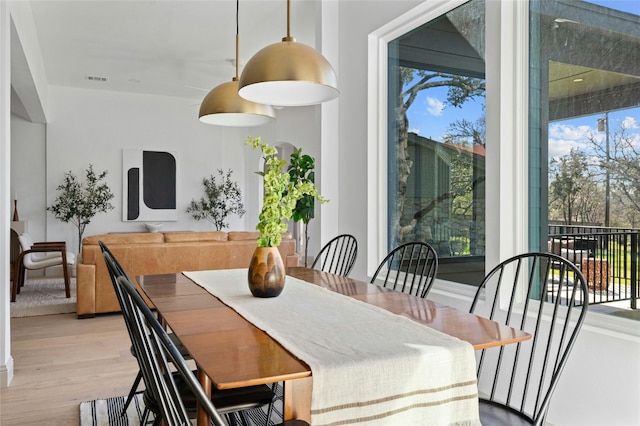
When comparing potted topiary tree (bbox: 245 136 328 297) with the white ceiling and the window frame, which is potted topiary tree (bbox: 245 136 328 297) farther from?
the white ceiling

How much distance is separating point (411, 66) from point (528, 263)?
176 cm

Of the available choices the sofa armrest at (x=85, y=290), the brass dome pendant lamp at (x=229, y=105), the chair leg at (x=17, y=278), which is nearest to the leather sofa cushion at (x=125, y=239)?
the sofa armrest at (x=85, y=290)

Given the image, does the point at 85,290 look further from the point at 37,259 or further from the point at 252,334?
the point at 252,334

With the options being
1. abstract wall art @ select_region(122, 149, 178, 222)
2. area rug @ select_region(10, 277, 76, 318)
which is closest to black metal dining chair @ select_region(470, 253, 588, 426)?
area rug @ select_region(10, 277, 76, 318)

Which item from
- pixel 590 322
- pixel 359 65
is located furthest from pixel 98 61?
pixel 590 322

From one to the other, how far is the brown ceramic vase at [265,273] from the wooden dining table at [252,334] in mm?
171

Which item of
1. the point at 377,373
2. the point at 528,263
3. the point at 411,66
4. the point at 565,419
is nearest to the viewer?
the point at 377,373

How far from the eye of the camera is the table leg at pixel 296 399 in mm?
1653

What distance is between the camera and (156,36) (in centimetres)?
584

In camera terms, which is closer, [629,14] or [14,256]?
[629,14]

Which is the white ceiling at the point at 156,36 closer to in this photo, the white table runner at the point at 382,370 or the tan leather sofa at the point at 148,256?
the tan leather sofa at the point at 148,256

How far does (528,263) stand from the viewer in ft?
8.78

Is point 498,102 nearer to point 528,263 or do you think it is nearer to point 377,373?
point 528,263

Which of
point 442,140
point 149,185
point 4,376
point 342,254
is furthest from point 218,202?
point 442,140
